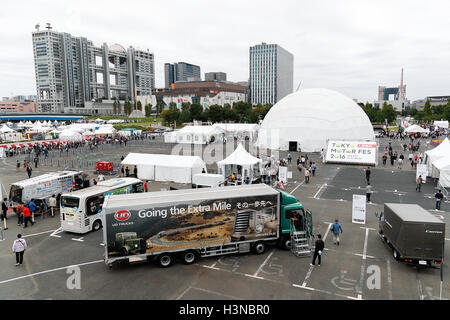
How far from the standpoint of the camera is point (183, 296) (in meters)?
9.55

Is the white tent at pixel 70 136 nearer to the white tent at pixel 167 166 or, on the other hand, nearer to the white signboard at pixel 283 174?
the white tent at pixel 167 166

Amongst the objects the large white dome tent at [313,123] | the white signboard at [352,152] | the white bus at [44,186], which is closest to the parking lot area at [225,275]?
the white bus at [44,186]

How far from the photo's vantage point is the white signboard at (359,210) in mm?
15828

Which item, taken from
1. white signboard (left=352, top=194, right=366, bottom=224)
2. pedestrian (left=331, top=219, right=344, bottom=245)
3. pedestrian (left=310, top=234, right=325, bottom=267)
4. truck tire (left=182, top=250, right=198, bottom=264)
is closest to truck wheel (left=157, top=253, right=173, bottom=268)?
truck tire (left=182, top=250, right=198, bottom=264)

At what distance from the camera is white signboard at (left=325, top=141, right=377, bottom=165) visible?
111 ft

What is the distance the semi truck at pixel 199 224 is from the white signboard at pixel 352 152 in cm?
2449

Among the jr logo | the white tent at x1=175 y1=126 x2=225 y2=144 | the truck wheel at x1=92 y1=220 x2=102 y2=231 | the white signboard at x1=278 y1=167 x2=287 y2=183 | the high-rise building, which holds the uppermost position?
the high-rise building

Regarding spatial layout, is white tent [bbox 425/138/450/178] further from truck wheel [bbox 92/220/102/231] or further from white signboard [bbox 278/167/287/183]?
truck wheel [bbox 92/220/102/231]

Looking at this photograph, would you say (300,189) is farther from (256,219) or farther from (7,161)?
(7,161)

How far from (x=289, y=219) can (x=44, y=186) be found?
15440 mm

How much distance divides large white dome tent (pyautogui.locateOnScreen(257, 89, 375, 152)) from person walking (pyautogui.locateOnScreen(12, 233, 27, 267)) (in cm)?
3891

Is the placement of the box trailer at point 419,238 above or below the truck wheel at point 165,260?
above

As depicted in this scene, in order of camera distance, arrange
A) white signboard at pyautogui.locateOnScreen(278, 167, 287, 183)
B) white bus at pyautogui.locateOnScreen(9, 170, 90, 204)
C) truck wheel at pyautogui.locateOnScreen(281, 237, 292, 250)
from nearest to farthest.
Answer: truck wheel at pyautogui.locateOnScreen(281, 237, 292, 250) → white bus at pyautogui.locateOnScreen(9, 170, 90, 204) → white signboard at pyautogui.locateOnScreen(278, 167, 287, 183)
